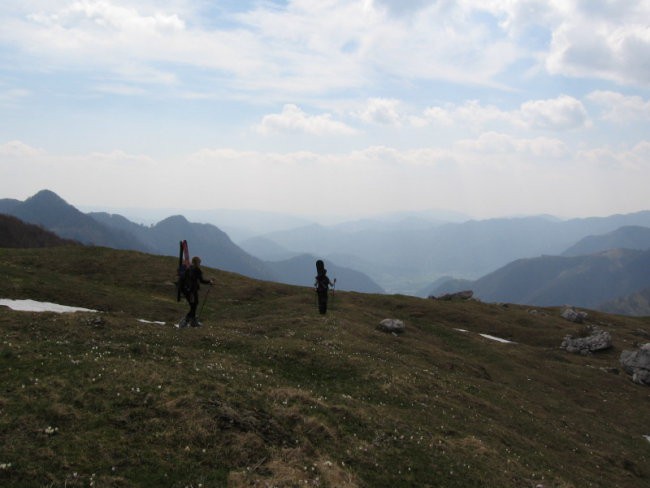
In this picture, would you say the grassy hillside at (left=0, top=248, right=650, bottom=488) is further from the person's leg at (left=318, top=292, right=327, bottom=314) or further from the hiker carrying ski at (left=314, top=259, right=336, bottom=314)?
the hiker carrying ski at (left=314, top=259, right=336, bottom=314)

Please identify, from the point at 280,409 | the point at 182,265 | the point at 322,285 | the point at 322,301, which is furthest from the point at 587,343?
the point at 280,409

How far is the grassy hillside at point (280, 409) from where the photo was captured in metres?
14.8

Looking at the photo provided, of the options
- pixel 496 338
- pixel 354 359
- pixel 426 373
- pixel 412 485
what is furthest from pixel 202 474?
pixel 496 338

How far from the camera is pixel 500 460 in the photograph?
20.0 metres

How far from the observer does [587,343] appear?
60.4 meters

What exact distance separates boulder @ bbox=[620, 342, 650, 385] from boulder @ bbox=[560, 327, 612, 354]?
512cm

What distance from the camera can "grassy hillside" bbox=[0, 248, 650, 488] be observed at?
48.4 ft

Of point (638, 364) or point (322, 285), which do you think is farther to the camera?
point (638, 364)

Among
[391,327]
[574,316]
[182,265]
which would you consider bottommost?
[574,316]

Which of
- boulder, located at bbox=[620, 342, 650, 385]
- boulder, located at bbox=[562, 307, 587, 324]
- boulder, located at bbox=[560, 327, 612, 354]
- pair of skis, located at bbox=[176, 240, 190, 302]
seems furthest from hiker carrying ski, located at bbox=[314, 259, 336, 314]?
boulder, located at bbox=[562, 307, 587, 324]

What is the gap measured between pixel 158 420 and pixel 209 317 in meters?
29.4

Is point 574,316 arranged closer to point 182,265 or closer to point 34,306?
point 182,265

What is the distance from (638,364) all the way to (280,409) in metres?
50.5

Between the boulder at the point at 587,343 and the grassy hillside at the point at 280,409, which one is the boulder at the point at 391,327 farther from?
the boulder at the point at 587,343
